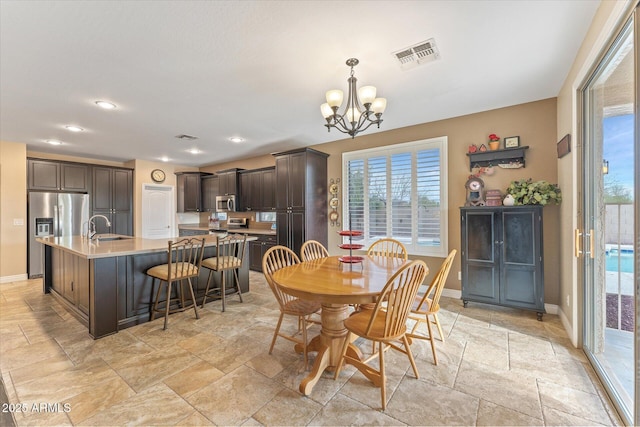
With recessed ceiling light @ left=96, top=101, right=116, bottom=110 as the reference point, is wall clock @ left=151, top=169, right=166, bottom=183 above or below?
below

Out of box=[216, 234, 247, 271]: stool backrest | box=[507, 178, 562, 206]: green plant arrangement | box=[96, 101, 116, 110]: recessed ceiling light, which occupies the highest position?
box=[96, 101, 116, 110]: recessed ceiling light

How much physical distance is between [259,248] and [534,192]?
4.53m

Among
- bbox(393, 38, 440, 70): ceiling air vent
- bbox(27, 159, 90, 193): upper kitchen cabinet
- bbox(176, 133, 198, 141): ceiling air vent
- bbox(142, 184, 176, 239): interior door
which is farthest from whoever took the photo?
bbox(142, 184, 176, 239): interior door

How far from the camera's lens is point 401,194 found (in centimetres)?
428

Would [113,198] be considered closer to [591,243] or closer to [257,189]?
[257,189]

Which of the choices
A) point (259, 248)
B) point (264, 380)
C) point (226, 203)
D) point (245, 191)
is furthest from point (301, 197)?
point (264, 380)

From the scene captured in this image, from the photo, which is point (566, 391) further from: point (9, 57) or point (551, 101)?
point (9, 57)

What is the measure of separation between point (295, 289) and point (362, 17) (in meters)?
1.92

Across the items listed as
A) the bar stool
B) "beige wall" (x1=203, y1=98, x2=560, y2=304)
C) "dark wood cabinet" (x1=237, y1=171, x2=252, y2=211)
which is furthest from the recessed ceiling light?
"beige wall" (x1=203, y1=98, x2=560, y2=304)

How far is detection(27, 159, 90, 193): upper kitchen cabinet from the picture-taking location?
5152 millimetres

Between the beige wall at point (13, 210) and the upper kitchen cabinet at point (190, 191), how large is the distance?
287cm

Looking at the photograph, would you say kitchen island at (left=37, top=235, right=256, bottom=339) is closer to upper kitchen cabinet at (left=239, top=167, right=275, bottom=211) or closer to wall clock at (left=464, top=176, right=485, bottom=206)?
upper kitchen cabinet at (left=239, top=167, right=275, bottom=211)

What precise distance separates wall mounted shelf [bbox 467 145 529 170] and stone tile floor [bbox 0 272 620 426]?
192cm

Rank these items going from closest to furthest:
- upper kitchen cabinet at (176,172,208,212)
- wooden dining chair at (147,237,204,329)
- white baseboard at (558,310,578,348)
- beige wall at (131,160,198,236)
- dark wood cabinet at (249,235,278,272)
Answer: white baseboard at (558,310,578,348)
wooden dining chair at (147,237,204,329)
dark wood cabinet at (249,235,278,272)
beige wall at (131,160,198,236)
upper kitchen cabinet at (176,172,208,212)
